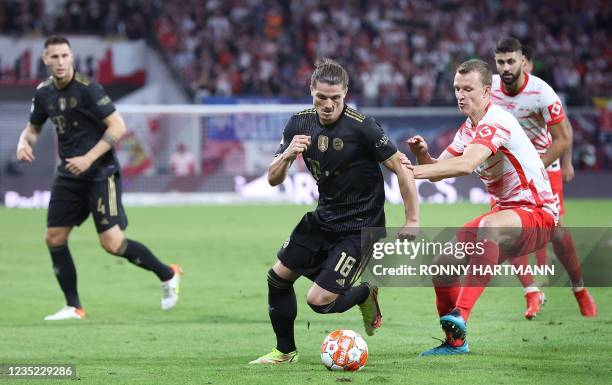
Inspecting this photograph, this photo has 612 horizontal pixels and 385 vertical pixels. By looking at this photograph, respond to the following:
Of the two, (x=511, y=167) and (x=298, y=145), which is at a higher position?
(x=298, y=145)

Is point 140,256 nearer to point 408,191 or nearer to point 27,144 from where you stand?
point 27,144

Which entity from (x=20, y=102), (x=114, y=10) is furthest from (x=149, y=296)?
(x=114, y=10)

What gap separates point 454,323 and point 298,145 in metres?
1.57

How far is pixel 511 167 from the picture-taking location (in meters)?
7.37

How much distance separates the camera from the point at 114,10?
29156 millimetres

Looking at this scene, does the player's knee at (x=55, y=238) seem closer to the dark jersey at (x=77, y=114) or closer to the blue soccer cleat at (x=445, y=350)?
the dark jersey at (x=77, y=114)

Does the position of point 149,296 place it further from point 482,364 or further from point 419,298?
point 482,364

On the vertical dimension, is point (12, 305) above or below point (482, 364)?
below

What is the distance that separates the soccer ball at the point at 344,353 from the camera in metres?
6.43

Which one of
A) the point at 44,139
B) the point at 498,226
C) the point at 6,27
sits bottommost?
the point at 44,139

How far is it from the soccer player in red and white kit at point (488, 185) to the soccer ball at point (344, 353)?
0.65 metres

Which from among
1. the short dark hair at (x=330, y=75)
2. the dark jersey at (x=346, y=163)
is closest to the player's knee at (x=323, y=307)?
the dark jersey at (x=346, y=163)

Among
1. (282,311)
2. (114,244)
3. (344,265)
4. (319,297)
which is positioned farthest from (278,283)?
(114,244)

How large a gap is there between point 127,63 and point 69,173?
64.4ft
